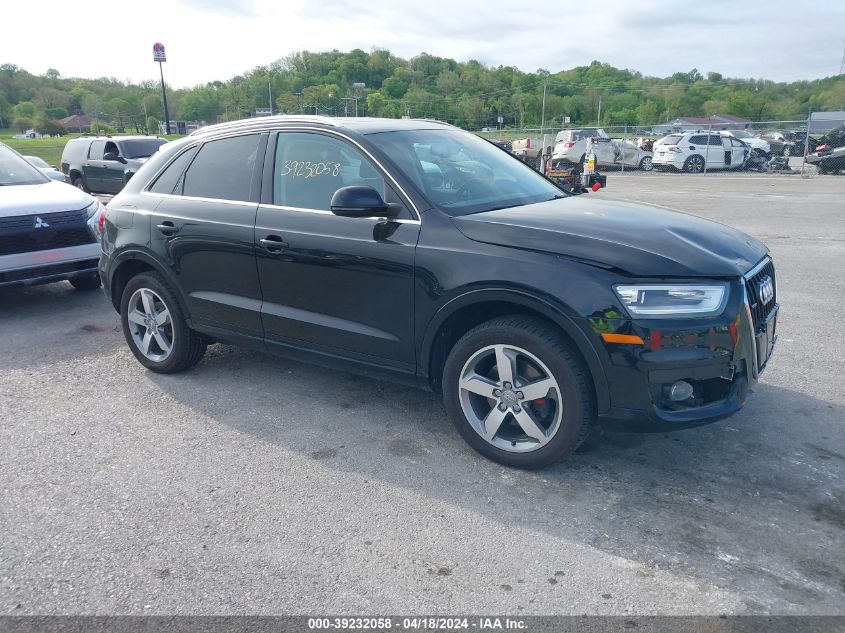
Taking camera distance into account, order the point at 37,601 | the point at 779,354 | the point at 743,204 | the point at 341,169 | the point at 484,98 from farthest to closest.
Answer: the point at 484,98
the point at 743,204
the point at 779,354
the point at 341,169
the point at 37,601

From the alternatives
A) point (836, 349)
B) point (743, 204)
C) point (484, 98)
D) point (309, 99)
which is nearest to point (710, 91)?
point (484, 98)

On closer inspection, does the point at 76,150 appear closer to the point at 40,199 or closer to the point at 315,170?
the point at 40,199

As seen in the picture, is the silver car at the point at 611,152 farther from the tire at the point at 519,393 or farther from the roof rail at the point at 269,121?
the tire at the point at 519,393

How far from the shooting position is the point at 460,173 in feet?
13.7

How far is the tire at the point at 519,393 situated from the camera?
10.8 feet

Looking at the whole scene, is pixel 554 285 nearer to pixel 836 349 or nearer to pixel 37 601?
pixel 37 601

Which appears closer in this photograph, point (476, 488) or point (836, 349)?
point (476, 488)

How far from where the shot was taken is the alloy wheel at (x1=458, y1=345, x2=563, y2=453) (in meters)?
3.40

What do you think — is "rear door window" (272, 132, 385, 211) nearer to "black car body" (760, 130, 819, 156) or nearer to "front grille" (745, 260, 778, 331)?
"front grille" (745, 260, 778, 331)

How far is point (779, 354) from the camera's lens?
5.24 metres

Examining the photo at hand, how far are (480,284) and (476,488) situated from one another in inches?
39.8

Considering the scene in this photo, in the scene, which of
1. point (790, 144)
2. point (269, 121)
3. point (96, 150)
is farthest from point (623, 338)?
point (790, 144)

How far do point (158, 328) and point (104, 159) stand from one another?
14981mm

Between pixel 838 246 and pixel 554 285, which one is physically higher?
pixel 554 285
